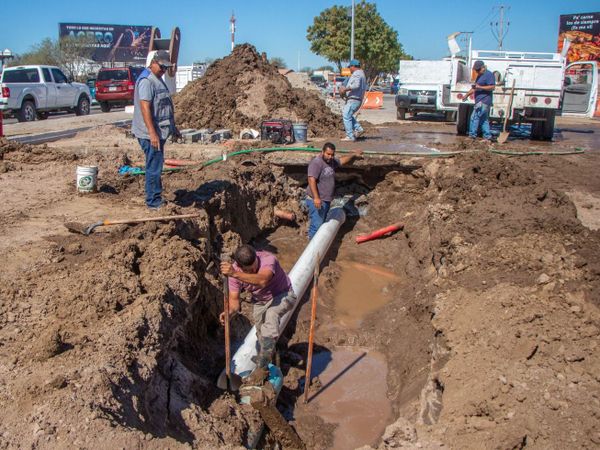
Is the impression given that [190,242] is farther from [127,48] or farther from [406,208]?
[127,48]

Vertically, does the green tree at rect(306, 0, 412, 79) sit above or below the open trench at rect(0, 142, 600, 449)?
above

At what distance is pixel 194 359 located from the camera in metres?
5.55

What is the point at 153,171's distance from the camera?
6895 mm

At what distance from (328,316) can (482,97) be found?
7.09m

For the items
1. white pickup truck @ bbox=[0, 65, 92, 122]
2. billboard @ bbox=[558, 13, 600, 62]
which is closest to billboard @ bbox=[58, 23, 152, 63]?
billboard @ bbox=[558, 13, 600, 62]

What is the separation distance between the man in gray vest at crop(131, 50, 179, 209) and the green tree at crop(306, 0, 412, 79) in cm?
3843

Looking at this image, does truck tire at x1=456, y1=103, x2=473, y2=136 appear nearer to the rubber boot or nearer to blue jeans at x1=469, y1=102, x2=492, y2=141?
blue jeans at x1=469, y1=102, x2=492, y2=141

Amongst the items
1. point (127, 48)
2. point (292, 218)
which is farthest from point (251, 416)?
point (127, 48)

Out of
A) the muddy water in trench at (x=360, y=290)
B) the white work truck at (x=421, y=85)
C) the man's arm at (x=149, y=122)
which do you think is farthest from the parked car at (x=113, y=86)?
the man's arm at (x=149, y=122)

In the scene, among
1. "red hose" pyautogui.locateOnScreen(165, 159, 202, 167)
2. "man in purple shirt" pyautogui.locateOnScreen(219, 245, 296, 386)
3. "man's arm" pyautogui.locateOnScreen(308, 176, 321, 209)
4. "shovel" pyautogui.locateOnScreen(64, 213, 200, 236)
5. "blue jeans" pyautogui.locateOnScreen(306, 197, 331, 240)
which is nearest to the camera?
"man in purple shirt" pyautogui.locateOnScreen(219, 245, 296, 386)

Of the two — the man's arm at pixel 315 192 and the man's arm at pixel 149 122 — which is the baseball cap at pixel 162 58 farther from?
the man's arm at pixel 315 192

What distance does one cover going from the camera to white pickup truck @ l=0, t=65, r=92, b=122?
1830cm

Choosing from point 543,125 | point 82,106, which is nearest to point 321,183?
point 543,125

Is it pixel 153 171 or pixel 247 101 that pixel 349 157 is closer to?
pixel 153 171
